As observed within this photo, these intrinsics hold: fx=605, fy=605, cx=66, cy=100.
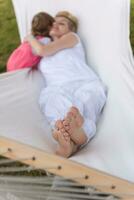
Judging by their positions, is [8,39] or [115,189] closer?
[115,189]

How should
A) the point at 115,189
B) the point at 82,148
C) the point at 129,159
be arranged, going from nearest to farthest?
the point at 115,189 < the point at 129,159 < the point at 82,148

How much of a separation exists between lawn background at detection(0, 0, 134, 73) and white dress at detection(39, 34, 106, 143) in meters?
1.22

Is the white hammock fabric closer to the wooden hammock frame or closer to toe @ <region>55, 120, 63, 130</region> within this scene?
toe @ <region>55, 120, 63, 130</region>

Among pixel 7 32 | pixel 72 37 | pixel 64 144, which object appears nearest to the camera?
pixel 64 144

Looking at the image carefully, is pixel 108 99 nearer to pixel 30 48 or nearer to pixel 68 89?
pixel 68 89

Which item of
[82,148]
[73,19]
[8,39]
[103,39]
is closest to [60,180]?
[82,148]

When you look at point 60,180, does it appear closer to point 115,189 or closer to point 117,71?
point 115,189

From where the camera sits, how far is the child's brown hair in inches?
122

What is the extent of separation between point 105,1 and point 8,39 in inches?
75.3

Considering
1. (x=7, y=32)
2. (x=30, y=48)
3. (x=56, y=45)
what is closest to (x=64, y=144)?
(x=56, y=45)

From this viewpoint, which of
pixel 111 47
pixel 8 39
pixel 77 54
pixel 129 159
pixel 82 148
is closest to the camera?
pixel 129 159

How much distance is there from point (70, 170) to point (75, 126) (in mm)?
454

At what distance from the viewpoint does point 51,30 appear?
3.06 metres

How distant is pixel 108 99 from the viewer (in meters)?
2.71
